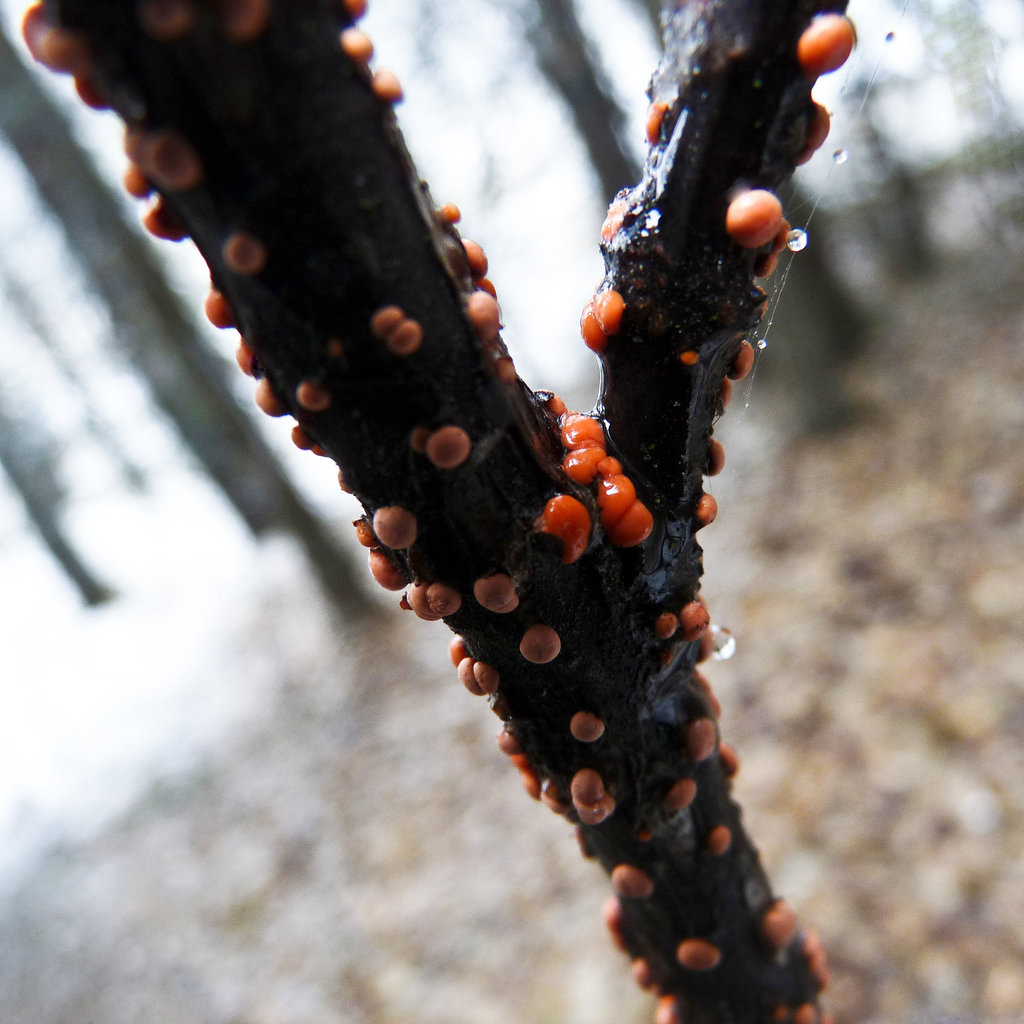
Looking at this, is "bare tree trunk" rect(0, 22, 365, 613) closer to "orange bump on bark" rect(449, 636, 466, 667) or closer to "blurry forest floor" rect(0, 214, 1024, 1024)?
"blurry forest floor" rect(0, 214, 1024, 1024)

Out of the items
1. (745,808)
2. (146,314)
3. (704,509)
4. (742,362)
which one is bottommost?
(704,509)

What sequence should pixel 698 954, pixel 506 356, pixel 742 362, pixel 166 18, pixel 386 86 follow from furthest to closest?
pixel 698 954
pixel 742 362
pixel 506 356
pixel 386 86
pixel 166 18

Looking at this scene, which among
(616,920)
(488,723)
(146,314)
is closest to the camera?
(616,920)

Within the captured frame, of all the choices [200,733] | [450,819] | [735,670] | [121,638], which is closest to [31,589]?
[121,638]

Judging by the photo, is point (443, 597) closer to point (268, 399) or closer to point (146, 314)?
point (268, 399)

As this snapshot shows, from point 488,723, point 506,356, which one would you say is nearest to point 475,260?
point 506,356

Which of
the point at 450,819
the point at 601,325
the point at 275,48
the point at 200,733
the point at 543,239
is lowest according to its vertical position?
the point at 275,48

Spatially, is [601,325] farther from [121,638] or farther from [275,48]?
[121,638]
